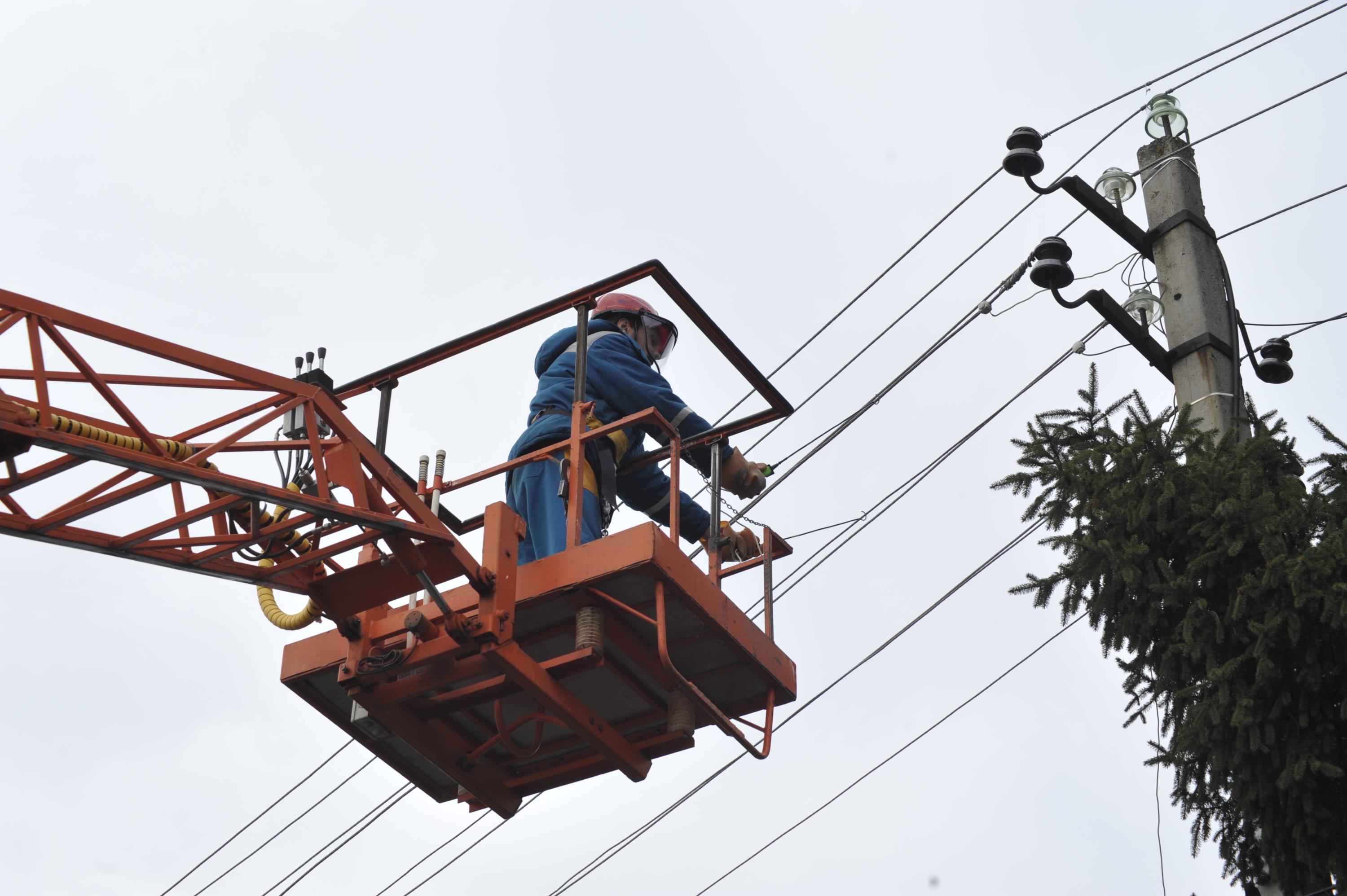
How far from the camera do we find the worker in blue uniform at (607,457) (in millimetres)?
9828

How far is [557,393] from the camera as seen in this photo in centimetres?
1006

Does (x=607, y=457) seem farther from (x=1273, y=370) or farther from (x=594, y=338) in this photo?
(x=1273, y=370)

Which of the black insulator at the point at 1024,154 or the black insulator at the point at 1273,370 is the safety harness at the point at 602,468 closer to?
the black insulator at the point at 1024,154

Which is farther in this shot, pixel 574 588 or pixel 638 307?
pixel 638 307

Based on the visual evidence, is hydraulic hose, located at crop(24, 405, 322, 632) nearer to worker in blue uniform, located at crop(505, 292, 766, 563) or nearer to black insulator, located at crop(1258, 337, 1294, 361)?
worker in blue uniform, located at crop(505, 292, 766, 563)

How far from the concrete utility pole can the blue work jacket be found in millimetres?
2507

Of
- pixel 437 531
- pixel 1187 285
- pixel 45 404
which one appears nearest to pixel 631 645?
pixel 437 531

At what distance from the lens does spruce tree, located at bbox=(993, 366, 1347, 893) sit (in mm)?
8414

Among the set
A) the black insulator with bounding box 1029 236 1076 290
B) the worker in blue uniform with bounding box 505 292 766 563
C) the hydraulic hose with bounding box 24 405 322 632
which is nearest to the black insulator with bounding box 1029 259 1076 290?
the black insulator with bounding box 1029 236 1076 290

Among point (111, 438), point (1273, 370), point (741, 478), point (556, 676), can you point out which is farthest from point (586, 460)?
point (1273, 370)

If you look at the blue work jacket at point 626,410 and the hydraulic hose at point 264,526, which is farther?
the blue work jacket at point 626,410

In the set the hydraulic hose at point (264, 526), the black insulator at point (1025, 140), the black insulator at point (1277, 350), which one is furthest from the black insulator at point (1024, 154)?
the hydraulic hose at point (264, 526)

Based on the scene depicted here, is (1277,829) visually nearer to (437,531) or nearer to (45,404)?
(437,531)

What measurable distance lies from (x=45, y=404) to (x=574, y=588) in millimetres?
2518
